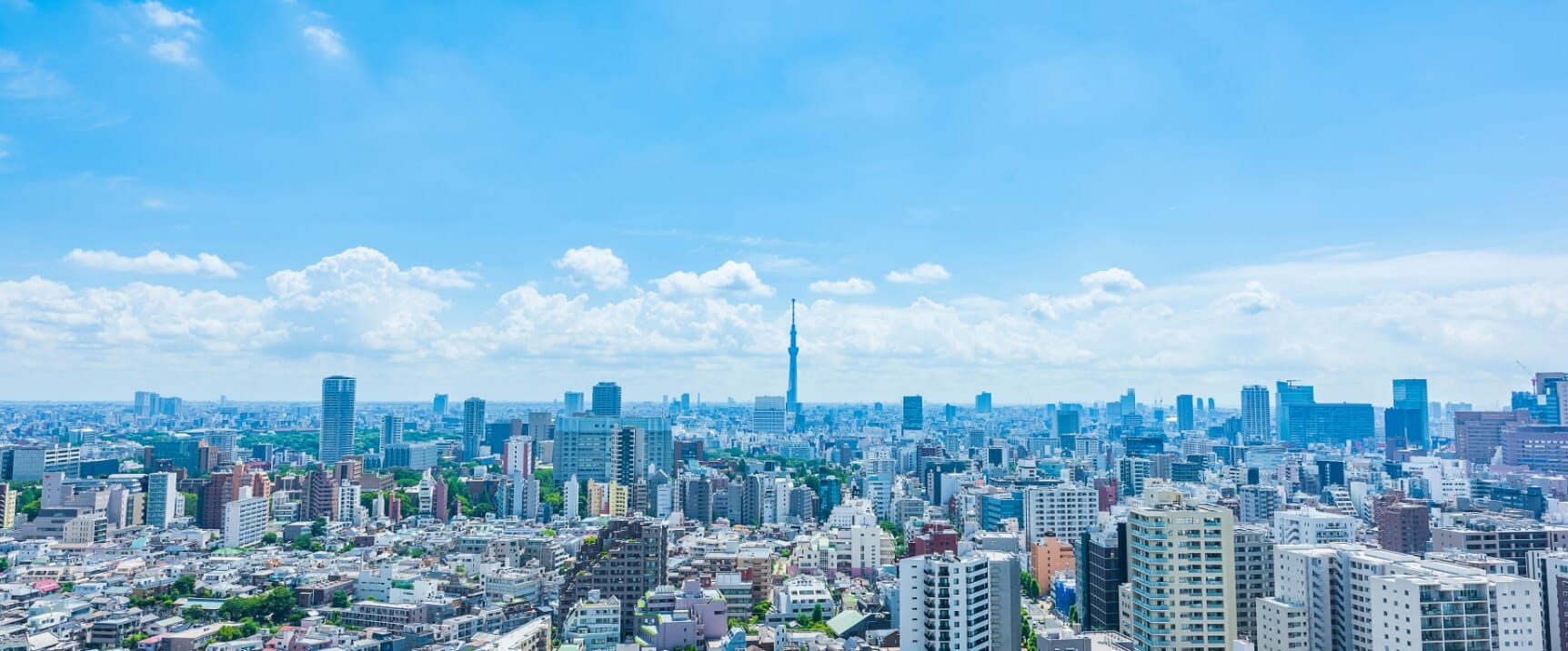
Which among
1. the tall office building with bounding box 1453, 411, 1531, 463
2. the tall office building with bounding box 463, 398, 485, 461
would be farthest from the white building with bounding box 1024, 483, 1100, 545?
the tall office building with bounding box 463, 398, 485, 461

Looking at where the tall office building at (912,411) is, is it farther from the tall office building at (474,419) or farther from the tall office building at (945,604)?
the tall office building at (945,604)

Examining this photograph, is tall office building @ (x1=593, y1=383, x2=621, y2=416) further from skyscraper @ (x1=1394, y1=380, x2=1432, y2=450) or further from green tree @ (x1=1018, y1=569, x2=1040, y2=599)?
skyscraper @ (x1=1394, y1=380, x2=1432, y2=450)

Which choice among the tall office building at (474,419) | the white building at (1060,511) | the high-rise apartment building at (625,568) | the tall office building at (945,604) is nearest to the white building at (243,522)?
the high-rise apartment building at (625,568)

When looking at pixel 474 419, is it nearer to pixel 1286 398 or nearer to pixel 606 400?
pixel 606 400

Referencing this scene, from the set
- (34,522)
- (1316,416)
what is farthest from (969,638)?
(1316,416)

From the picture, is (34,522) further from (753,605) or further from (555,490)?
(753,605)

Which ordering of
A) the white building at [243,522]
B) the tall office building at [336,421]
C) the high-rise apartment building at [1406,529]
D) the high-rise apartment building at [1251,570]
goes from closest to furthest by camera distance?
the high-rise apartment building at [1251,570] < the high-rise apartment building at [1406,529] < the white building at [243,522] < the tall office building at [336,421]
